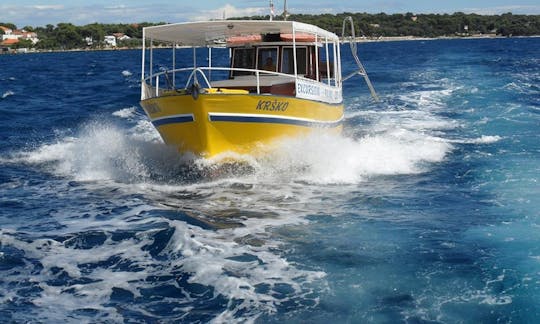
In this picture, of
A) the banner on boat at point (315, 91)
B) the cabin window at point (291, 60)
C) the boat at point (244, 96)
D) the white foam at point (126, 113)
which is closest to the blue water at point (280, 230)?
the boat at point (244, 96)

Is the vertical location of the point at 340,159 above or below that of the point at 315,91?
below

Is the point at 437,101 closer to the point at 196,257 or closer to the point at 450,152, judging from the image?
the point at 450,152

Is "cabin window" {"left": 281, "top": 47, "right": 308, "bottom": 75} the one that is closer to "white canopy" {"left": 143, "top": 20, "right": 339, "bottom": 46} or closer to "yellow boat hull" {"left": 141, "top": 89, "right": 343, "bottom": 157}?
"white canopy" {"left": 143, "top": 20, "right": 339, "bottom": 46}

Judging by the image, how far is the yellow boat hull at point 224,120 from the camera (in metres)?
14.5

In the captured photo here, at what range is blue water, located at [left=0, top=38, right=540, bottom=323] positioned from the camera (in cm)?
827

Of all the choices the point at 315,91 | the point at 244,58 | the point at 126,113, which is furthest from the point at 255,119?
the point at 126,113

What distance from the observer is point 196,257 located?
10.0 metres

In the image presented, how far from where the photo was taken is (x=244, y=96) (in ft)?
47.5

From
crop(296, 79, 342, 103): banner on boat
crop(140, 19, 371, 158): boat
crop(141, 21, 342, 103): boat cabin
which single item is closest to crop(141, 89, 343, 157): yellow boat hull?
crop(140, 19, 371, 158): boat

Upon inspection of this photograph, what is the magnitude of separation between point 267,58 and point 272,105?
11.3 ft

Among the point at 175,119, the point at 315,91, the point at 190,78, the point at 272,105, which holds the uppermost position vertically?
the point at 190,78

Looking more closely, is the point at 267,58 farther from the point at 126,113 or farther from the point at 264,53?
the point at 126,113

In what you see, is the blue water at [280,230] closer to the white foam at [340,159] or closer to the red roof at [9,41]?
the white foam at [340,159]

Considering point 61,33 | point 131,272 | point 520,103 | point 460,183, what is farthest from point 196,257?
point 61,33
